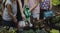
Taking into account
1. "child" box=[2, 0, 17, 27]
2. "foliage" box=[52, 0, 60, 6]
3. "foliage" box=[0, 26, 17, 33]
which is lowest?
"foliage" box=[0, 26, 17, 33]

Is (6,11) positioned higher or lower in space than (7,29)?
higher

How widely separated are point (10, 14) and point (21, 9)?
142 millimetres

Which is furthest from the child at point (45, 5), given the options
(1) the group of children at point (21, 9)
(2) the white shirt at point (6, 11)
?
(2) the white shirt at point (6, 11)

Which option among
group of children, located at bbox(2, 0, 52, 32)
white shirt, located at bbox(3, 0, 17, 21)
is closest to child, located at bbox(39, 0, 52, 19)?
group of children, located at bbox(2, 0, 52, 32)

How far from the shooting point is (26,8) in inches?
86.0

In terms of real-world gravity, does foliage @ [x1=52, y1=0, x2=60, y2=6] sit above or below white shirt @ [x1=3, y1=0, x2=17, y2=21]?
above

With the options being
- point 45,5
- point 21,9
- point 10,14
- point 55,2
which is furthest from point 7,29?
point 55,2

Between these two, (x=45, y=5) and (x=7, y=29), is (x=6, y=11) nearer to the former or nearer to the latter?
(x=7, y=29)

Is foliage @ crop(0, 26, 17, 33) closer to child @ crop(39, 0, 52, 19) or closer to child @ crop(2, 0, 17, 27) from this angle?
child @ crop(2, 0, 17, 27)

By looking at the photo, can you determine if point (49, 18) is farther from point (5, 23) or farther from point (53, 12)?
Answer: point (5, 23)

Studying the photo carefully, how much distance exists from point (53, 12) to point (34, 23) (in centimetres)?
26

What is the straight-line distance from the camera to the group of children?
2.18m

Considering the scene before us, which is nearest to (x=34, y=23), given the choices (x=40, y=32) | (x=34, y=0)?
(x=40, y=32)

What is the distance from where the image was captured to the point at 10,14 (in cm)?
218
